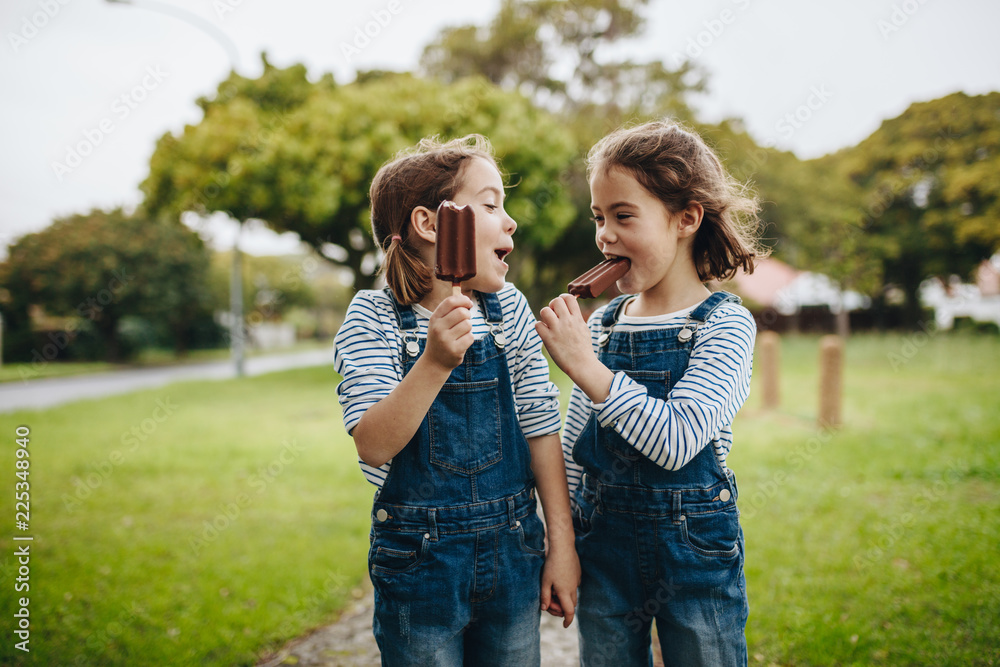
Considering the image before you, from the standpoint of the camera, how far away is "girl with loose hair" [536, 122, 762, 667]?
1477 mm

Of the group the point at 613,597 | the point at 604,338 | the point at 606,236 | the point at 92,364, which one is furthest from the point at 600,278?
the point at 92,364

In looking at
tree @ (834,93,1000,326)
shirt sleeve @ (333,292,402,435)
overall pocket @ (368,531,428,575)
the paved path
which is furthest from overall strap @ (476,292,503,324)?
tree @ (834,93,1000,326)

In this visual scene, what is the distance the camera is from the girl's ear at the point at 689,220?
170 cm

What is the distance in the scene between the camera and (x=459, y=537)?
1.49 metres

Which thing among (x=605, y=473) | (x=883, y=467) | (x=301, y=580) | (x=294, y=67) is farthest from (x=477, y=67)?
(x=605, y=473)

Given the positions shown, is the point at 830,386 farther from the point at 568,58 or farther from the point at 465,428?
the point at 568,58

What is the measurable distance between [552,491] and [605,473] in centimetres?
15

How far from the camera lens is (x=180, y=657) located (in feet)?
9.43

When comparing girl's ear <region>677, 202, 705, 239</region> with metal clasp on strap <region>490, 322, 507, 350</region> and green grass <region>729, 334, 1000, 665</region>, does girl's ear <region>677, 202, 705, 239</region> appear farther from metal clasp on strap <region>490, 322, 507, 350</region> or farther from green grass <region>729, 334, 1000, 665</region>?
green grass <region>729, 334, 1000, 665</region>

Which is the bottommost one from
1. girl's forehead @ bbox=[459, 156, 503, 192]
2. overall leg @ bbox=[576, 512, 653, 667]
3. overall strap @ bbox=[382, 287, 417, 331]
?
overall leg @ bbox=[576, 512, 653, 667]

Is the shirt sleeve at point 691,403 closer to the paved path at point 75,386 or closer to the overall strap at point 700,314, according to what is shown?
the overall strap at point 700,314

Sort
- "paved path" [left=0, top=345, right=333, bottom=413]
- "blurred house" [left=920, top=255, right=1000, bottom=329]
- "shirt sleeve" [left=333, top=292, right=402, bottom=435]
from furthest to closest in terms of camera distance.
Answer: "blurred house" [left=920, top=255, right=1000, bottom=329] < "paved path" [left=0, top=345, right=333, bottom=413] < "shirt sleeve" [left=333, top=292, right=402, bottom=435]

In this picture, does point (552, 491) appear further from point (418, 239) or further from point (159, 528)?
point (159, 528)

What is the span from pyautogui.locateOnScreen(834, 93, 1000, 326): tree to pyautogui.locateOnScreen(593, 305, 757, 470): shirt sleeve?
70.1 feet
